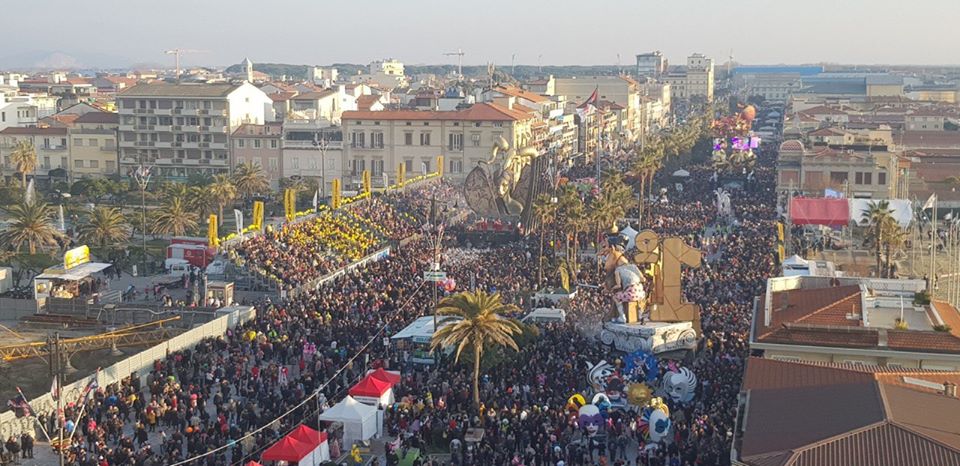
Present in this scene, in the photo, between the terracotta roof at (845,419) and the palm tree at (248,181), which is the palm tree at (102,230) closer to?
the palm tree at (248,181)

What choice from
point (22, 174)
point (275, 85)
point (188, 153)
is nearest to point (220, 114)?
point (188, 153)

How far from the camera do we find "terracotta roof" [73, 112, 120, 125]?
327 ft

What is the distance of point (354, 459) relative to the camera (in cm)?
2788

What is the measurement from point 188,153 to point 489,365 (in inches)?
2739

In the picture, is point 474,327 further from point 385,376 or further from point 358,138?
point 358,138

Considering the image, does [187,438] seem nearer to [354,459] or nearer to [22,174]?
[354,459]

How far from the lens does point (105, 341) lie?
37312mm

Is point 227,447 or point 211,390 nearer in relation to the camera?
point 227,447

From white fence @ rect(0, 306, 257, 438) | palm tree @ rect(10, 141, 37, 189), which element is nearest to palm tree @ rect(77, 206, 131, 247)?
white fence @ rect(0, 306, 257, 438)

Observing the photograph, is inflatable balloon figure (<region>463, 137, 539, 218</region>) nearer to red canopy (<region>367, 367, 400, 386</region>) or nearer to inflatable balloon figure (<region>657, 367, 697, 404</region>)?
inflatable balloon figure (<region>657, 367, 697, 404</region>)

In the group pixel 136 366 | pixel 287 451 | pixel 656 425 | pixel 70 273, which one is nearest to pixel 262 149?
pixel 70 273

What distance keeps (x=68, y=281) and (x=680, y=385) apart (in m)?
26.3

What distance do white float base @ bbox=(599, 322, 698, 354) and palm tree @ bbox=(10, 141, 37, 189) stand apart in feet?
208

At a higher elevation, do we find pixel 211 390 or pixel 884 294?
pixel 884 294
